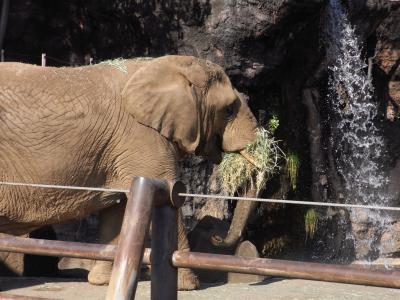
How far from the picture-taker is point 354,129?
11234 millimetres

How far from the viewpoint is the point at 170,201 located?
126 inches

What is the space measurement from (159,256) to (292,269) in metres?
0.52

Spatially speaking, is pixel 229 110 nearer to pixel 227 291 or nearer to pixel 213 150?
pixel 213 150

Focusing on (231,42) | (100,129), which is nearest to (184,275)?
(100,129)

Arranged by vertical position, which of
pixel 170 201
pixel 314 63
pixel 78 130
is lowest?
pixel 170 201

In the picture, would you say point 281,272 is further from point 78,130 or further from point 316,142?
point 316,142

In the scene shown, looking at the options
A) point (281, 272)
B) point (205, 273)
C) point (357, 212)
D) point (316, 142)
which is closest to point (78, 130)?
point (205, 273)

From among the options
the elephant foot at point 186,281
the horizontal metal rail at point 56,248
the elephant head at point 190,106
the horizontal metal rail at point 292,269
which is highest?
the elephant head at point 190,106

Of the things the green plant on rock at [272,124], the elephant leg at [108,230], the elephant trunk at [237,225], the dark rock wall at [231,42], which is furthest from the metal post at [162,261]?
the green plant on rock at [272,124]

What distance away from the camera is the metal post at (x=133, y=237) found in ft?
9.61

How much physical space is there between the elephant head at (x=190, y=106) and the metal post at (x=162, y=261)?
3.43 metres

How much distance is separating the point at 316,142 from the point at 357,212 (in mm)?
1213

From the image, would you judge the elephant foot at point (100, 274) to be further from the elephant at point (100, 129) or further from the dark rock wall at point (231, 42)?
the dark rock wall at point (231, 42)

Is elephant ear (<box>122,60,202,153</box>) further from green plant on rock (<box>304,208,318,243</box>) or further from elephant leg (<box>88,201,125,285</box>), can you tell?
green plant on rock (<box>304,208,318,243</box>)
